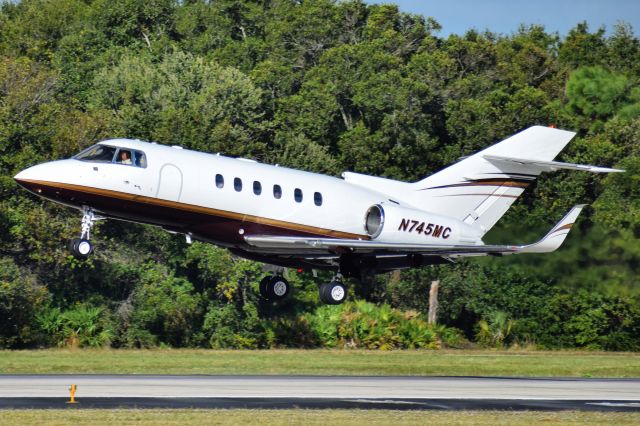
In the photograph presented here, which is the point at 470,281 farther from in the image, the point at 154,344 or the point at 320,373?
the point at 320,373

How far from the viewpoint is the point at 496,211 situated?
1512 inches

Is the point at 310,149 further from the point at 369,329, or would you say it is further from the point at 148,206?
the point at 148,206

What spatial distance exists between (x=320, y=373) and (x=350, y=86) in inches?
1270

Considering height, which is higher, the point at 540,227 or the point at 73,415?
the point at 540,227

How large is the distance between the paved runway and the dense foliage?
879 centimetres

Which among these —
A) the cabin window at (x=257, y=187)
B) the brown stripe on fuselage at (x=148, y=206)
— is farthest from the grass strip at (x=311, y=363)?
the cabin window at (x=257, y=187)

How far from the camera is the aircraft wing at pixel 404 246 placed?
1313 inches

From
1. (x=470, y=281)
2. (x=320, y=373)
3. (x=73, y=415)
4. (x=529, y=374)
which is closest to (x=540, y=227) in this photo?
(x=529, y=374)

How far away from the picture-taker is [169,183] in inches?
1265

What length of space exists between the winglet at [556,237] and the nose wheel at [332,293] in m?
5.54

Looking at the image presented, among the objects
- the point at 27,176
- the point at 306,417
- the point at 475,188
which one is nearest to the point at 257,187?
the point at 27,176

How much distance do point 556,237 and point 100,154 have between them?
12392 mm

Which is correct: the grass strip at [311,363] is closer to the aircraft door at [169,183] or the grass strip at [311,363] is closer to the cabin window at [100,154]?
the aircraft door at [169,183]

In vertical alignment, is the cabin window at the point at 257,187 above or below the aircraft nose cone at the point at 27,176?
above
